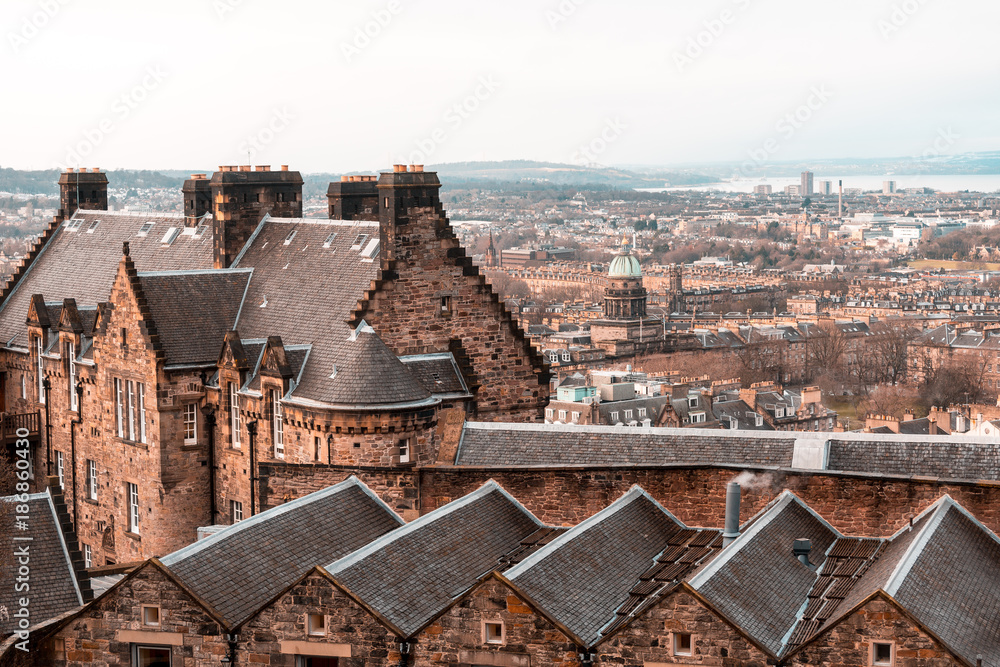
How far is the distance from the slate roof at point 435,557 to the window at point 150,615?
10.3ft

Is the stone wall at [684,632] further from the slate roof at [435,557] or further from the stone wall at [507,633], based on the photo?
the slate roof at [435,557]

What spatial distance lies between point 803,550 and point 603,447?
296 inches

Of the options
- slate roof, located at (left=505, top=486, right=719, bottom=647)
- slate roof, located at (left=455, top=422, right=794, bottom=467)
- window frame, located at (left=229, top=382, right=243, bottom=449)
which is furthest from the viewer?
window frame, located at (left=229, top=382, right=243, bottom=449)

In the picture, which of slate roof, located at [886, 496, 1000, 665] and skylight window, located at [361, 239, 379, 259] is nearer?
slate roof, located at [886, 496, 1000, 665]

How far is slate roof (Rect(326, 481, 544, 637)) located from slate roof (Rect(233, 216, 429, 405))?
31.3 ft

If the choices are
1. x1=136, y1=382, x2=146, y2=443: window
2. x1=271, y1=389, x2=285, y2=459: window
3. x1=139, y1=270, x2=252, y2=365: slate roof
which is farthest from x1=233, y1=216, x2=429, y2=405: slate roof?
x1=136, y1=382, x2=146, y2=443: window

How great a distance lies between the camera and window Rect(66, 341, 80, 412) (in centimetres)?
5331

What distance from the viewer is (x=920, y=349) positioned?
183125 millimetres

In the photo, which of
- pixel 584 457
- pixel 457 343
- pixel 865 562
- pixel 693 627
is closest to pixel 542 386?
pixel 457 343

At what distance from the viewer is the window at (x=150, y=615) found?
1051 inches

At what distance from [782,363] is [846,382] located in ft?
43.5

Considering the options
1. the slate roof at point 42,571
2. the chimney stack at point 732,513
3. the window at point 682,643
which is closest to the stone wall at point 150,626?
the slate roof at point 42,571

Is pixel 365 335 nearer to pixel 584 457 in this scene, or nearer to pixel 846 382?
pixel 584 457

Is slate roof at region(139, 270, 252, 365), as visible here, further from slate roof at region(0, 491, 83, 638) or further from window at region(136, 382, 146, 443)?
slate roof at region(0, 491, 83, 638)
